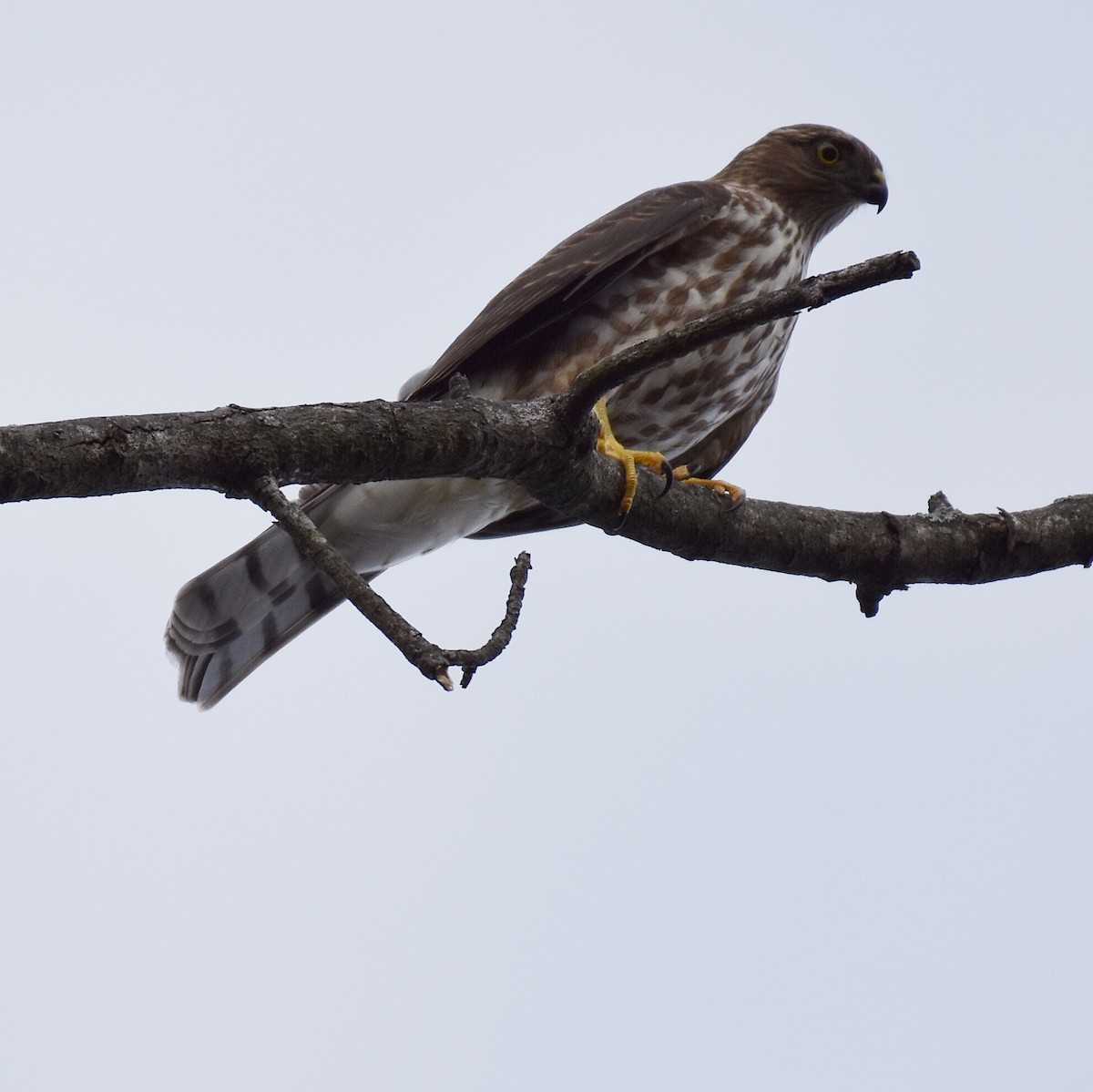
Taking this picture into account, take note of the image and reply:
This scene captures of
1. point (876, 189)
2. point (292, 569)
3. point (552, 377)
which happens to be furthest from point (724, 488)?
point (876, 189)

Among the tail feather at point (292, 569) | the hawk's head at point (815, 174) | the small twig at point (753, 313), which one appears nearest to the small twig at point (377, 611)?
the small twig at point (753, 313)

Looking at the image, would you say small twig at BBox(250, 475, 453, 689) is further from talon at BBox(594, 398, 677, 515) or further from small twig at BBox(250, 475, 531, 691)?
talon at BBox(594, 398, 677, 515)

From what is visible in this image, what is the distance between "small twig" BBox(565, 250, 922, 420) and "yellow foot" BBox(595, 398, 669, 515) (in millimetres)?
860

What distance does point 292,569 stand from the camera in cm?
461

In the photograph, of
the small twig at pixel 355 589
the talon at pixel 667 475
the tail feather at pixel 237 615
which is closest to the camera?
the small twig at pixel 355 589

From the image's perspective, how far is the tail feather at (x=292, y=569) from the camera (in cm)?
446

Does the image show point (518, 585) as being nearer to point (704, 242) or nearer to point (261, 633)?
point (261, 633)

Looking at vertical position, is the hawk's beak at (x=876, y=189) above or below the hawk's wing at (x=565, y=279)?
above

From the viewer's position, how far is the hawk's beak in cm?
561

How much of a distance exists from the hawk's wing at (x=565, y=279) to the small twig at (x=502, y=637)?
1806mm

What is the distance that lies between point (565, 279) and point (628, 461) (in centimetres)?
118

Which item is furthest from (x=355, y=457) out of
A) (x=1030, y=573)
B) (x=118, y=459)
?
(x=1030, y=573)

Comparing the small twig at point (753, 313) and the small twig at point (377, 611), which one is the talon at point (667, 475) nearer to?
the small twig at point (753, 313)

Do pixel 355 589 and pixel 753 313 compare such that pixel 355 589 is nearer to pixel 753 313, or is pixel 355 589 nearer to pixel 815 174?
pixel 753 313
